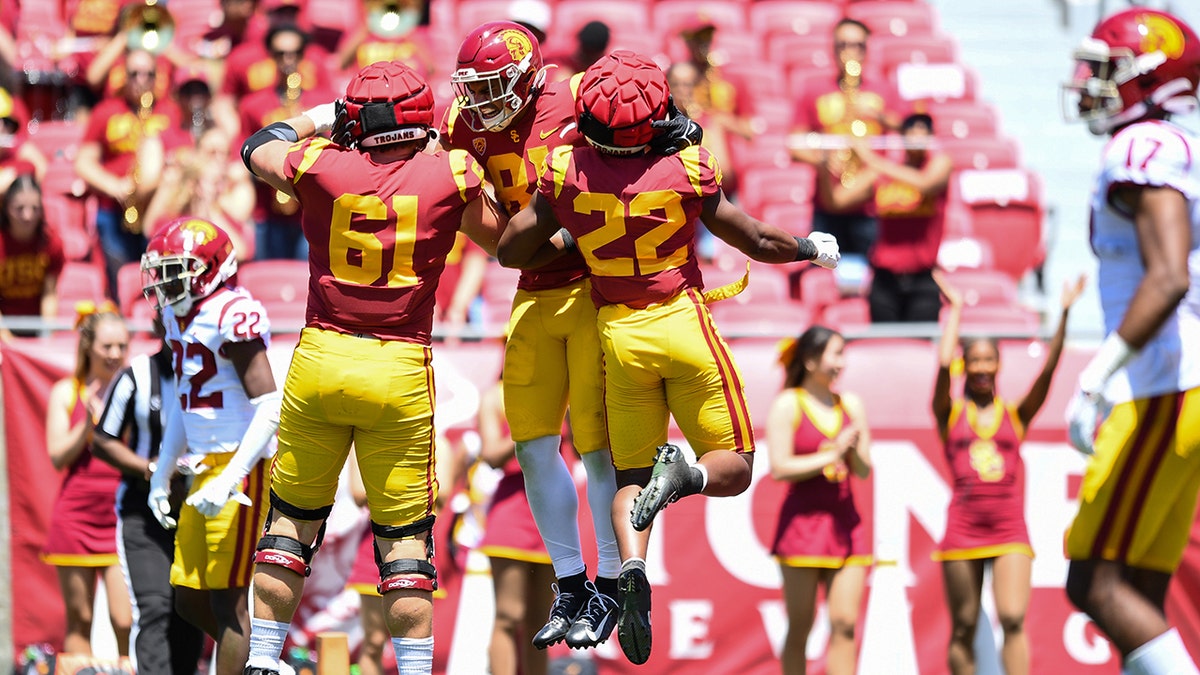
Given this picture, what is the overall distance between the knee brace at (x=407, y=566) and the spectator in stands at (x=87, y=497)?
2.72 m

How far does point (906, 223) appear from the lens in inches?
386

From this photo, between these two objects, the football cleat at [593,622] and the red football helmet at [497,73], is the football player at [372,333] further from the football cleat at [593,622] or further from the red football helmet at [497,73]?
the football cleat at [593,622]

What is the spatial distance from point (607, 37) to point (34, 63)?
16.7 ft

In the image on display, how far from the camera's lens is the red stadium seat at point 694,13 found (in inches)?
515

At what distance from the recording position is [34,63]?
40.2 feet

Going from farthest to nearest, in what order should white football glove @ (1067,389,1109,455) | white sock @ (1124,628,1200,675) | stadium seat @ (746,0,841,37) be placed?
stadium seat @ (746,0,841,37) → white football glove @ (1067,389,1109,455) → white sock @ (1124,628,1200,675)

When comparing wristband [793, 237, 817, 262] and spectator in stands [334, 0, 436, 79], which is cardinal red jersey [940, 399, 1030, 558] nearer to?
wristband [793, 237, 817, 262]

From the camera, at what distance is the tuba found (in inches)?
469

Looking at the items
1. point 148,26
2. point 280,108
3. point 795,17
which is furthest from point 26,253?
point 795,17

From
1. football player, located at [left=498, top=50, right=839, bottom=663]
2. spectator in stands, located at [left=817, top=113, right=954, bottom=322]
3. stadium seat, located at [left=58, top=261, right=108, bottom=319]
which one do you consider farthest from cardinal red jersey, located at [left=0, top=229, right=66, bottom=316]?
football player, located at [left=498, top=50, right=839, bottom=663]

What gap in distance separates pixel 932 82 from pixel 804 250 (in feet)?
23.0

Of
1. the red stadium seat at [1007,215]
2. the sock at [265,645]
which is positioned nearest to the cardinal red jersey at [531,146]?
the sock at [265,645]

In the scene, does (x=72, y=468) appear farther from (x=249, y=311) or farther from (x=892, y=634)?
(x=892, y=634)

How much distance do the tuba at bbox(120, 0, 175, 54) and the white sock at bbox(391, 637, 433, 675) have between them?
7529 mm
